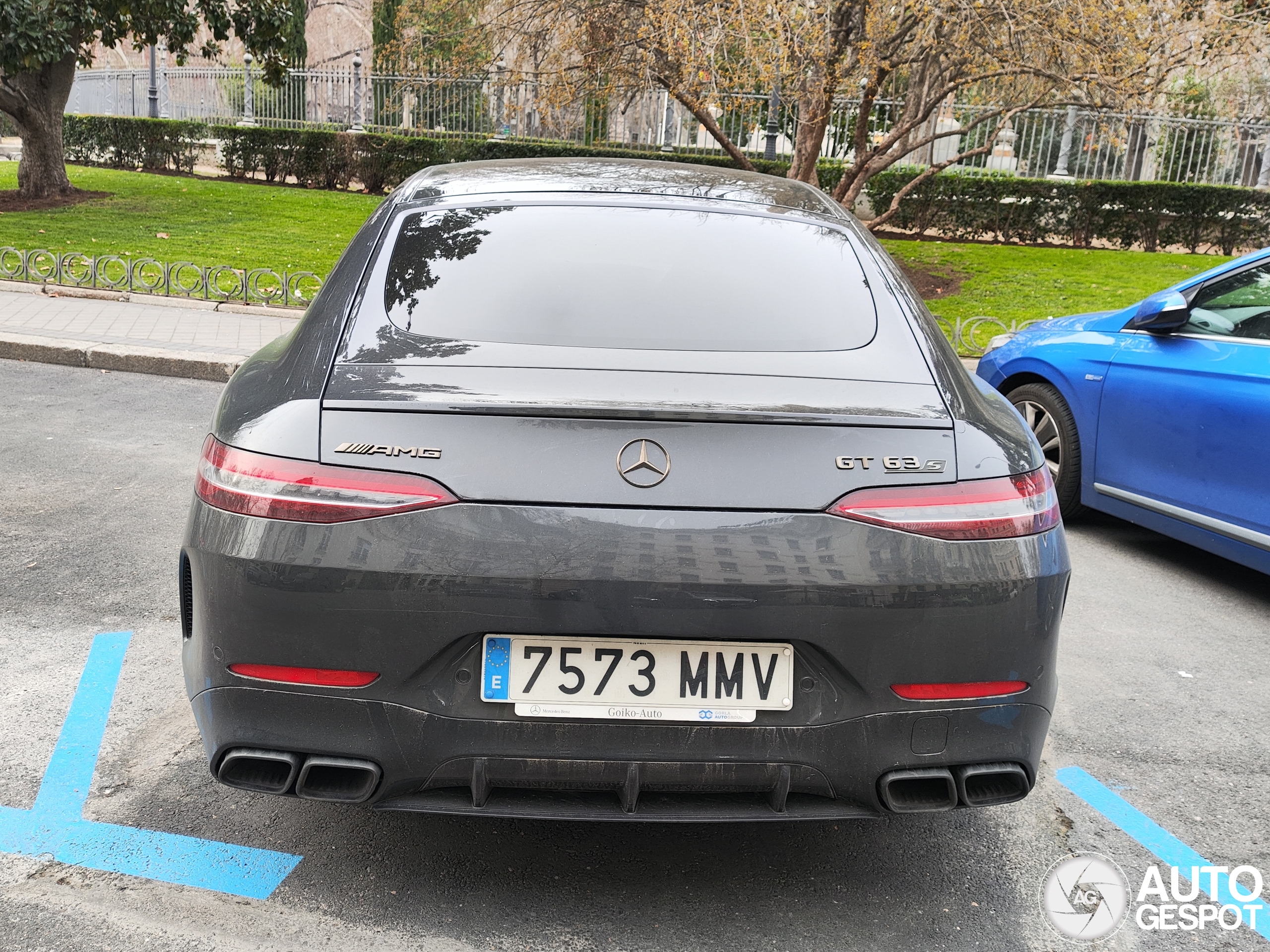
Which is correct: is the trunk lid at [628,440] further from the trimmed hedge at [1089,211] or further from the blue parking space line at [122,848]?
the trimmed hedge at [1089,211]

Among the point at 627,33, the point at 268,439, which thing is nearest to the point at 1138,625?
the point at 268,439

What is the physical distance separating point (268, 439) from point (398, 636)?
0.48 m

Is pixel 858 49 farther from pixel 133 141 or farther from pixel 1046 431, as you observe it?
pixel 133 141

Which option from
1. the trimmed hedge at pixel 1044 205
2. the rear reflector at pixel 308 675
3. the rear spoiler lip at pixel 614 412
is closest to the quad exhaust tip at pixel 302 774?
the rear reflector at pixel 308 675

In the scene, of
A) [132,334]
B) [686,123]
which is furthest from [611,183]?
[686,123]

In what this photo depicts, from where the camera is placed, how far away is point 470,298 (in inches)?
108

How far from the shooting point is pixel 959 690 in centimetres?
232

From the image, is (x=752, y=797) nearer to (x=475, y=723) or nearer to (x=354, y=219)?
(x=475, y=723)

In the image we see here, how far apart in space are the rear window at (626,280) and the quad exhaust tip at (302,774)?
920 mm

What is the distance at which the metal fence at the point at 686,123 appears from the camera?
18.2m

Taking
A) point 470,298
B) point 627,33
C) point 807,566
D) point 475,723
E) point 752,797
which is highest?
point 627,33

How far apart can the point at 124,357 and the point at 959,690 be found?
7.98 meters

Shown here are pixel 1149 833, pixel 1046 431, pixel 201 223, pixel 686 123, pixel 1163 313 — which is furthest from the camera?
pixel 686 123

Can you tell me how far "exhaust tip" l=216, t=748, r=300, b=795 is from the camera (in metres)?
2.33
